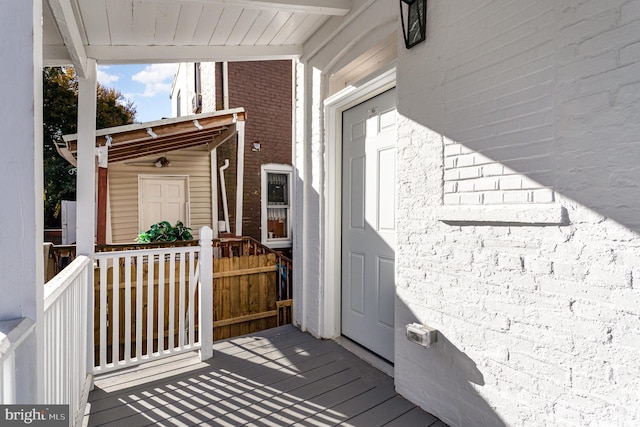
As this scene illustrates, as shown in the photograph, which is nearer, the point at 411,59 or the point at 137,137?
the point at 411,59

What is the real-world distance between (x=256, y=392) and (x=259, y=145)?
5440 millimetres

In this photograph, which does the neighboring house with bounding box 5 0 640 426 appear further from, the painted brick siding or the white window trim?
the white window trim

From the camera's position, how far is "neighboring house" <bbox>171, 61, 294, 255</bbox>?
6.98 metres

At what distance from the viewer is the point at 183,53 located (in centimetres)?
318

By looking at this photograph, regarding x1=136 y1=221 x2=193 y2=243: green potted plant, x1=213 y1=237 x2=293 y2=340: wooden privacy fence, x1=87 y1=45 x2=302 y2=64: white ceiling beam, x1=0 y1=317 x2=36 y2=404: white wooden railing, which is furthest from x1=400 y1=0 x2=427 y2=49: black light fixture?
x1=136 y1=221 x2=193 y2=243: green potted plant

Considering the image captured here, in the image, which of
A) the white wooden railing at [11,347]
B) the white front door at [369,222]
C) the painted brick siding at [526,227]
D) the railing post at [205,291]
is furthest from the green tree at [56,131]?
the painted brick siding at [526,227]

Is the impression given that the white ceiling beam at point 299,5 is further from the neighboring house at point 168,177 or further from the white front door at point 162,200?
the white front door at point 162,200

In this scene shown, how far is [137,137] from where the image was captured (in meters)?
4.77

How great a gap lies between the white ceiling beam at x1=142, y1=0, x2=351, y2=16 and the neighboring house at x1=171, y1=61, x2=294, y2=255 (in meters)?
4.51

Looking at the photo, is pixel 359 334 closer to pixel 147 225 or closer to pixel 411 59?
pixel 411 59

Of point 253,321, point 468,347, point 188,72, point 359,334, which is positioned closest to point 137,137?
point 253,321

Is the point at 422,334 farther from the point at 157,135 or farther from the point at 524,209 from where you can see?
the point at 157,135

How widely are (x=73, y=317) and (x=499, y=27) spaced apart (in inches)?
113

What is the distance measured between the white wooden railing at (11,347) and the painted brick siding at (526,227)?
192 centimetres
